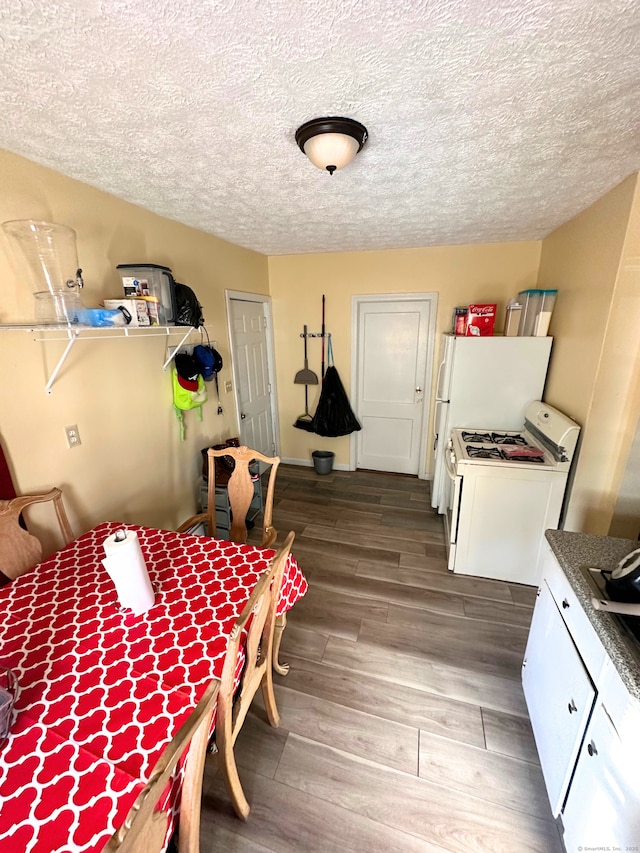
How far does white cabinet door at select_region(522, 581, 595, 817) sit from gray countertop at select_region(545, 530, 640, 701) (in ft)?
A: 0.59

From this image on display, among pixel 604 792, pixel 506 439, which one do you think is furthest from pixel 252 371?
pixel 604 792

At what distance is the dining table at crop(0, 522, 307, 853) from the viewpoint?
2.30 feet

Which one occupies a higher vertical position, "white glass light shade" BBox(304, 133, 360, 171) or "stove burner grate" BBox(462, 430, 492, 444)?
"white glass light shade" BBox(304, 133, 360, 171)

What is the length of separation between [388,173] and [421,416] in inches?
97.4

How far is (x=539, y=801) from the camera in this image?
49.6 inches

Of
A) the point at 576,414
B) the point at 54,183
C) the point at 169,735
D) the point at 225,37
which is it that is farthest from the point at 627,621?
the point at 54,183

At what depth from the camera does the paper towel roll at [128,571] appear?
1.11 metres

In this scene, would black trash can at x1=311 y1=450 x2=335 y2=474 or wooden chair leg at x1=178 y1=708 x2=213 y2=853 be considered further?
black trash can at x1=311 y1=450 x2=335 y2=474

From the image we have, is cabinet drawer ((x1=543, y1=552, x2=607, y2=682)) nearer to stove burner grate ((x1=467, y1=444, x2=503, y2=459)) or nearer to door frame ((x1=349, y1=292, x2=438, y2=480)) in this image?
stove burner grate ((x1=467, y1=444, x2=503, y2=459))

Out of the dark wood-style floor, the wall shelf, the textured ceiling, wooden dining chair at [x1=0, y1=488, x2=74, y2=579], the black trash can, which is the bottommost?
the dark wood-style floor

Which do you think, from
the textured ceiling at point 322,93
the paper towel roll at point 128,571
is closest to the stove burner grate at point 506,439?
the textured ceiling at point 322,93

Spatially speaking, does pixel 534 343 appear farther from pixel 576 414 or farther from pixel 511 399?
pixel 576 414

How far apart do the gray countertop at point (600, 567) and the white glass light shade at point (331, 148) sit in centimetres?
170

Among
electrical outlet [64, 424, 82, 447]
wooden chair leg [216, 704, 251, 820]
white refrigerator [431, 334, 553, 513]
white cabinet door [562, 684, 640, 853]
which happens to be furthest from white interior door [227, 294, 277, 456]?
white cabinet door [562, 684, 640, 853]
